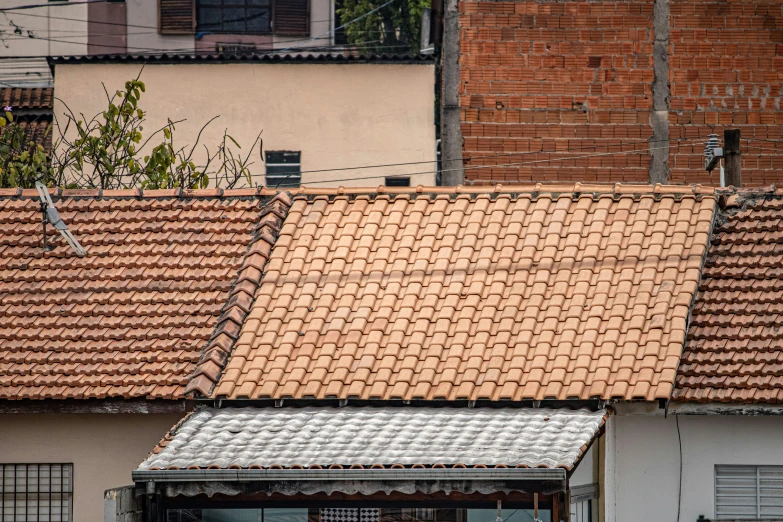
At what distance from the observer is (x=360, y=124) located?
90.0 ft

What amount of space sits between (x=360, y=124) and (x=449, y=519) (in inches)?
649

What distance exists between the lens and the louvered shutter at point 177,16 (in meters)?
35.2

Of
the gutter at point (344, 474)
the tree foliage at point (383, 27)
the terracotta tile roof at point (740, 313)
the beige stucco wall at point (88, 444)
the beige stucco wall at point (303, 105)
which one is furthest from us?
the tree foliage at point (383, 27)

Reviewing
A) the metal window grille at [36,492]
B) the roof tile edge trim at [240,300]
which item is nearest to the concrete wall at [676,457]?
the roof tile edge trim at [240,300]

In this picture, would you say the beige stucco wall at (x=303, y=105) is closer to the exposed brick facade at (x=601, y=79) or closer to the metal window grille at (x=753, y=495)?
the exposed brick facade at (x=601, y=79)

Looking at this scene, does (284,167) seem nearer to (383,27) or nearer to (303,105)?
(303,105)

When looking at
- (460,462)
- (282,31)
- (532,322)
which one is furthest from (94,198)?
(282,31)

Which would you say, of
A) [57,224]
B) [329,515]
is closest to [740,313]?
[329,515]

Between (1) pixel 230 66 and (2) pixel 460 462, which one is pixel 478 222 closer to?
(2) pixel 460 462

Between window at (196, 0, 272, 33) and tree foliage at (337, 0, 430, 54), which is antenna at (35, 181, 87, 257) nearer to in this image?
tree foliage at (337, 0, 430, 54)

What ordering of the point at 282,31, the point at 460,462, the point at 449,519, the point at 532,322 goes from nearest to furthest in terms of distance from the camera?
the point at 460,462
the point at 449,519
the point at 532,322
the point at 282,31

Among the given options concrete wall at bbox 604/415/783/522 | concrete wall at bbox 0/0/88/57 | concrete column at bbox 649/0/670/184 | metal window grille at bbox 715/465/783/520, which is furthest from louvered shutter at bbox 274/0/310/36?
metal window grille at bbox 715/465/783/520

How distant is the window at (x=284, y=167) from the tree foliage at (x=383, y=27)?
7.81 metres

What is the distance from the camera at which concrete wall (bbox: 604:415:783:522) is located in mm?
12562
